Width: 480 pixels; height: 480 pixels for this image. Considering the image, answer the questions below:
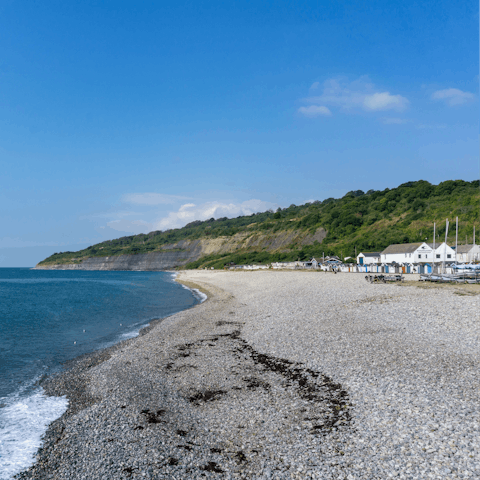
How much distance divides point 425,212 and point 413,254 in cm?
4057

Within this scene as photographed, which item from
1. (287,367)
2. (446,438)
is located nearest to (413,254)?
(287,367)


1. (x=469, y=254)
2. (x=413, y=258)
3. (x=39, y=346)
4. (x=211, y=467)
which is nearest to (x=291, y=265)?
(x=413, y=258)

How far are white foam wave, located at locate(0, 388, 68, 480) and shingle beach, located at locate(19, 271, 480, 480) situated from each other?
511 mm

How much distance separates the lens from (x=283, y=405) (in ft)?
36.0

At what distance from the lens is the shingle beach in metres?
7.88

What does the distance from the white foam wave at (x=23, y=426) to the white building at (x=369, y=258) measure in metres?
73.7

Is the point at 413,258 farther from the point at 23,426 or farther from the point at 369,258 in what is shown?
the point at 23,426

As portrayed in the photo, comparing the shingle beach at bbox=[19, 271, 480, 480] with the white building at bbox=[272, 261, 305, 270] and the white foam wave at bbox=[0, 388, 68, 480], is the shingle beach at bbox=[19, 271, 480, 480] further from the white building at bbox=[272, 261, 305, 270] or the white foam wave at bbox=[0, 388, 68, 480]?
the white building at bbox=[272, 261, 305, 270]

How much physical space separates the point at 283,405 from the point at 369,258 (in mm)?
73268

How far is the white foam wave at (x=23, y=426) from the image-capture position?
9336 millimetres

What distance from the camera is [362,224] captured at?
116188mm

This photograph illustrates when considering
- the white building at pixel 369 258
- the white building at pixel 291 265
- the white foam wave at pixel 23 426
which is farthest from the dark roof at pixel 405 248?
the white foam wave at pixel 23 426

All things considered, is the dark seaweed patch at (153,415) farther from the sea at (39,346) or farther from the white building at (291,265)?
the white building at (291,265)

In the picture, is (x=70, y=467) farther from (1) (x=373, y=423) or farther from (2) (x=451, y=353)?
(2) (x=451, y=353)
